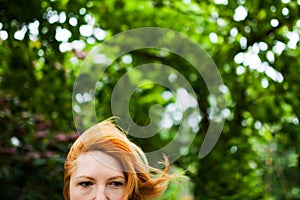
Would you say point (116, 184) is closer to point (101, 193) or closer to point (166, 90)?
point (101, 193)

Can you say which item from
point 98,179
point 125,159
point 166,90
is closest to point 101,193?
point 98,179

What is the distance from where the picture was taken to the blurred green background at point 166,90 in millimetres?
2586

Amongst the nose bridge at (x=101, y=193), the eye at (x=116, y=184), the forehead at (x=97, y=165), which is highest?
the forehead at (x=97, y=165)

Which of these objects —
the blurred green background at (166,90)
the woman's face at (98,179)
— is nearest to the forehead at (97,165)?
the woman's face at (98,179)

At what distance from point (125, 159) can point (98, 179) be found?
12 cm

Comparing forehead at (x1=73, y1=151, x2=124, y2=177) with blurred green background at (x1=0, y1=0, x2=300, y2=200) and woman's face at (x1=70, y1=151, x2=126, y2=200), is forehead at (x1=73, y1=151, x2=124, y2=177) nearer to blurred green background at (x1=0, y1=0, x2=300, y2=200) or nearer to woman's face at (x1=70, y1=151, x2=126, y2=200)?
woman's face at (x1=70, y1=151, x2=126, y2=200)

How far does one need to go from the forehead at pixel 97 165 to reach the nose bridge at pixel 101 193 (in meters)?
0.03

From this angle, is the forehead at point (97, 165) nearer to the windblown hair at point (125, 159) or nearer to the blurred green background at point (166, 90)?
the windblown hair at point (125, 159)

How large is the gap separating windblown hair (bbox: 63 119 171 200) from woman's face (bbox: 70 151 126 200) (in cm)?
2

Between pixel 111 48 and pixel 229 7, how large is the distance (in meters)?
0.78

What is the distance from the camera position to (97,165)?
165 centimetres

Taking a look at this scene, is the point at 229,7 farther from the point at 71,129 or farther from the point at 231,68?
the point at 71,129

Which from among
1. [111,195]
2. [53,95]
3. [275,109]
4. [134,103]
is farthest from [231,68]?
[111,195]

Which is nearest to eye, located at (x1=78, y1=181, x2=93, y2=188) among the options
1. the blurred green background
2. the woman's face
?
the woman's face
